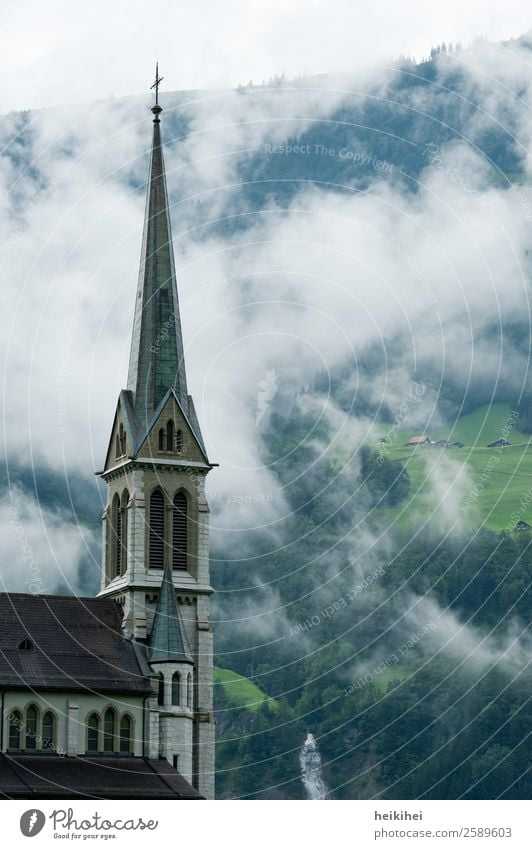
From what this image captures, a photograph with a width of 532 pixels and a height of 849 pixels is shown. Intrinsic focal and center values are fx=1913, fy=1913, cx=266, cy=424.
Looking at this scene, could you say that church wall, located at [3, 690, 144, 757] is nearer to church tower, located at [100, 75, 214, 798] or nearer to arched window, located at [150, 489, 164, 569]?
church tower, located at [100, 75, 214, 798]

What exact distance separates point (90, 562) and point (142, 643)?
3552 inches

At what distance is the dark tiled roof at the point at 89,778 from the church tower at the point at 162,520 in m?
2.46

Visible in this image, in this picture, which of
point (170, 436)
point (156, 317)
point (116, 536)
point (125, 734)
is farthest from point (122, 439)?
point (125, 734)

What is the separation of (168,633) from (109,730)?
6.45m

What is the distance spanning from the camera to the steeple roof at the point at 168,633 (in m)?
108

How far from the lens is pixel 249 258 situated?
19950 cm

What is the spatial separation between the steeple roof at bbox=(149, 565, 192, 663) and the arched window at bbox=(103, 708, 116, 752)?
12.6 ft

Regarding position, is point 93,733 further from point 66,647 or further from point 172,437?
point 172,437

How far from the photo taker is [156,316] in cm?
11781

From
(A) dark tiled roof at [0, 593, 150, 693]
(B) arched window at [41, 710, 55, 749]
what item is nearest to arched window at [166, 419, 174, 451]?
(A) dark tiled roof at [0, 593, 150, 693]

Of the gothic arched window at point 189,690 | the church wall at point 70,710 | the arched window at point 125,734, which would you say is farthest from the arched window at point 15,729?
the gothic arched window at point 189,690
